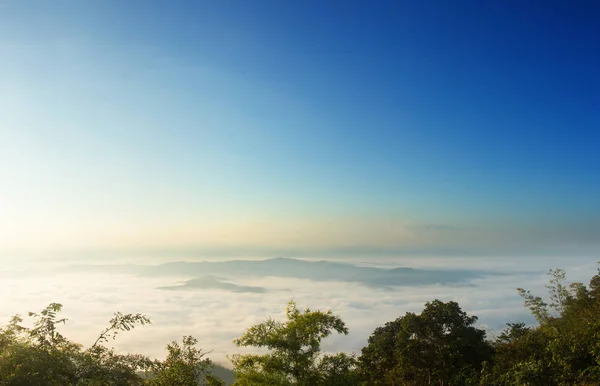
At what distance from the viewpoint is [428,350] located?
3566cm

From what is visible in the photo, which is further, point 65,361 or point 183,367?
point 183,367

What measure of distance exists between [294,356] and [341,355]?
282cm

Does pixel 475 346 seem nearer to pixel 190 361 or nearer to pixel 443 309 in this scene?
pixel 443 309

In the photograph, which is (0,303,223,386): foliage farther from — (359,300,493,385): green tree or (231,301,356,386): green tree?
(359,300,493,385): green tree

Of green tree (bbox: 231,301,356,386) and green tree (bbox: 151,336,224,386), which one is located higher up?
green tree (bbox: 151,336,224,386)

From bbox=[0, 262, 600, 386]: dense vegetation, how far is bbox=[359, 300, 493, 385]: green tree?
0.09 m

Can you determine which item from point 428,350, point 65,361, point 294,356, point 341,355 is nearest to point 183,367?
point 65,361

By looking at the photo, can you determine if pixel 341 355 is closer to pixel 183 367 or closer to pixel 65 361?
pixel 183 367

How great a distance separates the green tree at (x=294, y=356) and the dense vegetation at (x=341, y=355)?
0.06m

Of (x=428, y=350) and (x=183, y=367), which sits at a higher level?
(x=183, y=367)

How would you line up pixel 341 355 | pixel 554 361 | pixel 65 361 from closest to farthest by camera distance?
1. pixel 65 361
2. pixel 554 361
3. pixel 341 355

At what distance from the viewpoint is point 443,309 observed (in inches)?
1464

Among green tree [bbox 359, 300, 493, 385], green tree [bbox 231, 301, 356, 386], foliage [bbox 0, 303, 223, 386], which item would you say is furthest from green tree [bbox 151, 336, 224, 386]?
green tree [bbox 359, 300, 493, 385]

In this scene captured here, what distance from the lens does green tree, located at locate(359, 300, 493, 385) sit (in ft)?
115
